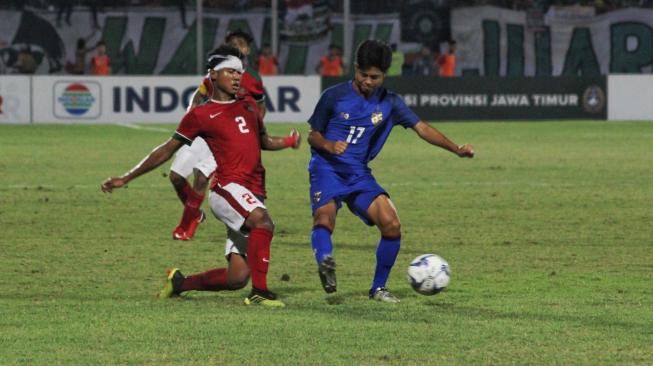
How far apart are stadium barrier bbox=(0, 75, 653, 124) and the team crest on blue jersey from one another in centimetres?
2303

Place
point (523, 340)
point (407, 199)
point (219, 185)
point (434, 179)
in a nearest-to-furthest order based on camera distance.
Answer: point (523, 340) → point (219, 185) → point (407, 199) → point (434, 179)

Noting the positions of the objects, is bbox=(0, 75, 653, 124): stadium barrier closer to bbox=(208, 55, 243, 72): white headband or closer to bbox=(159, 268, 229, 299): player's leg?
bbox=(159, 268, 229, 299): player's leg

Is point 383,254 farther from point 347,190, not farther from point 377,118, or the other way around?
point 377,118

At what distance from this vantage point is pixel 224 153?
9.09 meters

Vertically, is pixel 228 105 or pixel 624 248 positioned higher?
pixel 228 105

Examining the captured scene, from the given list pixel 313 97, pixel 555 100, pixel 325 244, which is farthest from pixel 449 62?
pixel 325 244

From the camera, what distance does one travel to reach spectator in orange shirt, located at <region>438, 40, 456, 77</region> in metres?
36.9

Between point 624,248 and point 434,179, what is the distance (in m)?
7.60

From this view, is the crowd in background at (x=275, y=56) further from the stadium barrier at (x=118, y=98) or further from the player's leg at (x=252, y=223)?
the player's leg at (x=252, y=223)

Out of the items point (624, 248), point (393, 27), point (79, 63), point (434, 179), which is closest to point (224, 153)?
point (624, 248)

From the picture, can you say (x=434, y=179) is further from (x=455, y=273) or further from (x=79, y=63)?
(x=79, y=63)

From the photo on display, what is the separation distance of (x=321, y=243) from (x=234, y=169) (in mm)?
741

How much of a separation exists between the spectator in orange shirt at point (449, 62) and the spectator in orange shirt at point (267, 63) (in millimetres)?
4676

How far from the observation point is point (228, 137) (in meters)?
9.06
